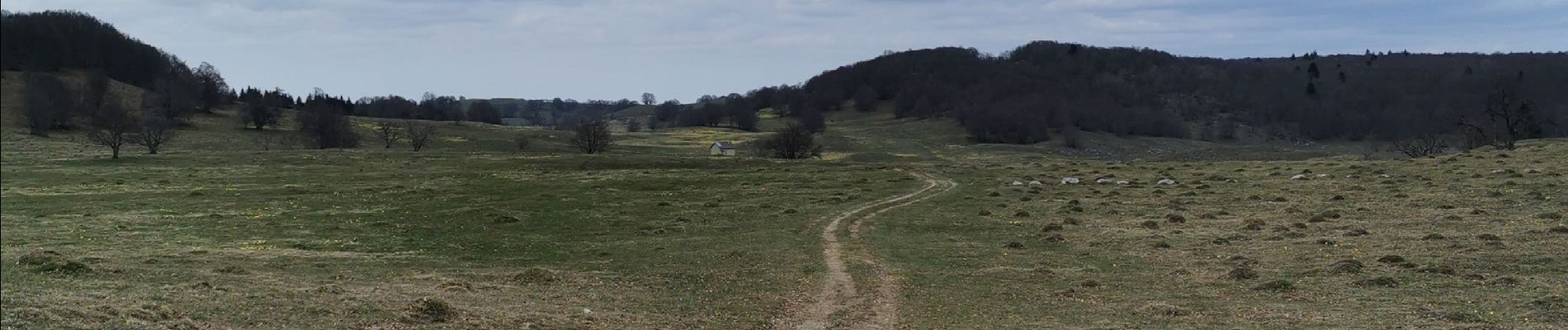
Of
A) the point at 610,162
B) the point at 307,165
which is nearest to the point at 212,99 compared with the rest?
the point at 307,165

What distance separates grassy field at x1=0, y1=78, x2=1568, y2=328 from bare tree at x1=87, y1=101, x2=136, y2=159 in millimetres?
3284

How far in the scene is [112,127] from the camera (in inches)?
2479

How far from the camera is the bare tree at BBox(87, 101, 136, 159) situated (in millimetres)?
48312

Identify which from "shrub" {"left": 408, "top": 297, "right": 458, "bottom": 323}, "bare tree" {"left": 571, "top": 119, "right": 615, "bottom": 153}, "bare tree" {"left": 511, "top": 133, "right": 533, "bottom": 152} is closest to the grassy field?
"shrub" {"left": 408, "top": 297, "right": 458, "bottom": 323}

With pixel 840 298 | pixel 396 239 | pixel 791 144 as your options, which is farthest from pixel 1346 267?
pixel 791 144

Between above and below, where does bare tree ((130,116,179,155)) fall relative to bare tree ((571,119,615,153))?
above

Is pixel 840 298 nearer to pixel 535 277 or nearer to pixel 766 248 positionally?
pixel 535 277

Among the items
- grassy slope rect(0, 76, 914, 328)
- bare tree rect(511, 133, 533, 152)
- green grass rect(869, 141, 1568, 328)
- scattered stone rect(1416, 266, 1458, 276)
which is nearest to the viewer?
grassy slope rect(0, 76, 914, 328)

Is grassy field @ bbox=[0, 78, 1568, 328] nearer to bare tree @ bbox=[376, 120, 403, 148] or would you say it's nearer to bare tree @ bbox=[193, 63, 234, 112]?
bare tree @ bbox=[376, 120, 403, 148]

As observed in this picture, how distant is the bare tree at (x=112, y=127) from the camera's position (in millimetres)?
48312

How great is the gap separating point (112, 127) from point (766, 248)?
53.7 meters

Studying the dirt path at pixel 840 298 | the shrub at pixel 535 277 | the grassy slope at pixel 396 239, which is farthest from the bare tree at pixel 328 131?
the shrub at pixel 535 277

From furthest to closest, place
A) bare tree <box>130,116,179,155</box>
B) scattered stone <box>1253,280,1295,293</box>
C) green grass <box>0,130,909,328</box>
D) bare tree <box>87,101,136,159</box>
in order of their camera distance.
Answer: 1. bare tree <box>130,116,179,155</box>
2. bare tree <box>87,101,136,159</box>
3. scattered stone <box>1253,280,1295,293</box>
4. green grass <box>0,130,909,328</box>

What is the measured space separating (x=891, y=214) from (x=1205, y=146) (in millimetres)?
150730
